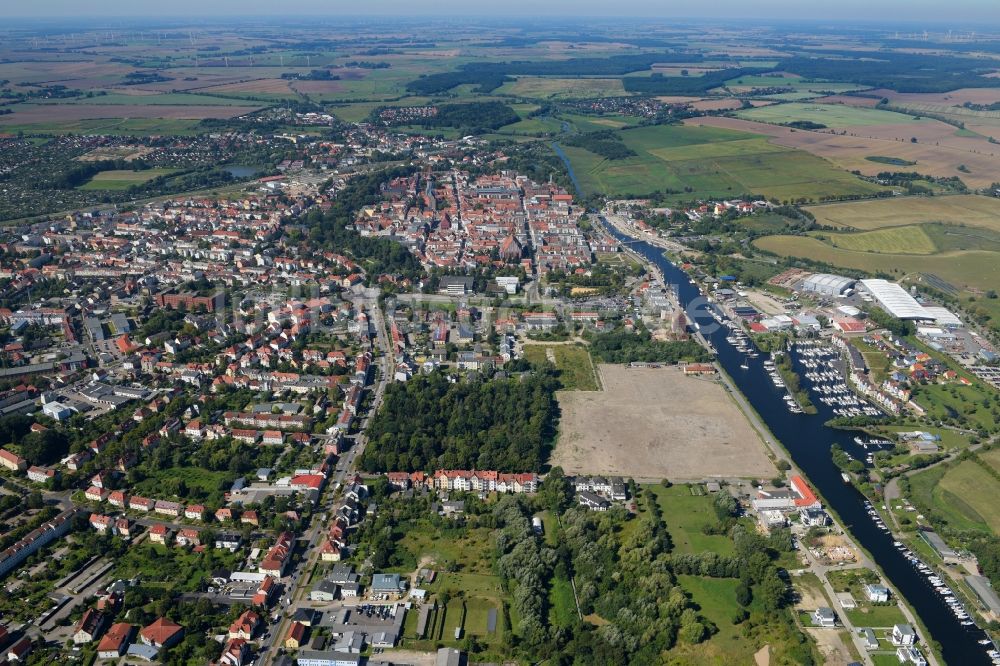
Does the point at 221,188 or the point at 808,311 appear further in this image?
the point at 221,188

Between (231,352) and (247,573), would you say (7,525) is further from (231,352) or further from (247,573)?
(231,352)

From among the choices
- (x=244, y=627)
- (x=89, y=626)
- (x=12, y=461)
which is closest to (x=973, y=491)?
(x=244, y=627)

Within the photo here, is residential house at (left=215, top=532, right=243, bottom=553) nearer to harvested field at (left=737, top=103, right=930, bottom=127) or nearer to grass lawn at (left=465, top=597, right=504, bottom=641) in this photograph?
grass lawn at (left=465, top=597, right=504, bottom=641)

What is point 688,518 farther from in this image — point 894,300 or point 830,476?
point 894,300

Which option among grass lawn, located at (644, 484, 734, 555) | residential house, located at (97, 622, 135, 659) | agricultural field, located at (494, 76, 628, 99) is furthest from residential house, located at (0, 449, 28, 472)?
agricultural field, located at (494, 76, 628, 99)

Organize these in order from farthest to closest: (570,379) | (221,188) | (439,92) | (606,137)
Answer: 1. (439,92)
2. (606,137)
3. (221,188)
4. (570,379)

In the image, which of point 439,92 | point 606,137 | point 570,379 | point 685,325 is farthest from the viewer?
point 439,92

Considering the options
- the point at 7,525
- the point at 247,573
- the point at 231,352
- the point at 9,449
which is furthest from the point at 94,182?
the point at 247,573

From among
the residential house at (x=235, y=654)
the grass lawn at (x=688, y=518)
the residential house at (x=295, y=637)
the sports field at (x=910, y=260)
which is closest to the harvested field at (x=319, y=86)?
the sports field at (x=910, y=260)
